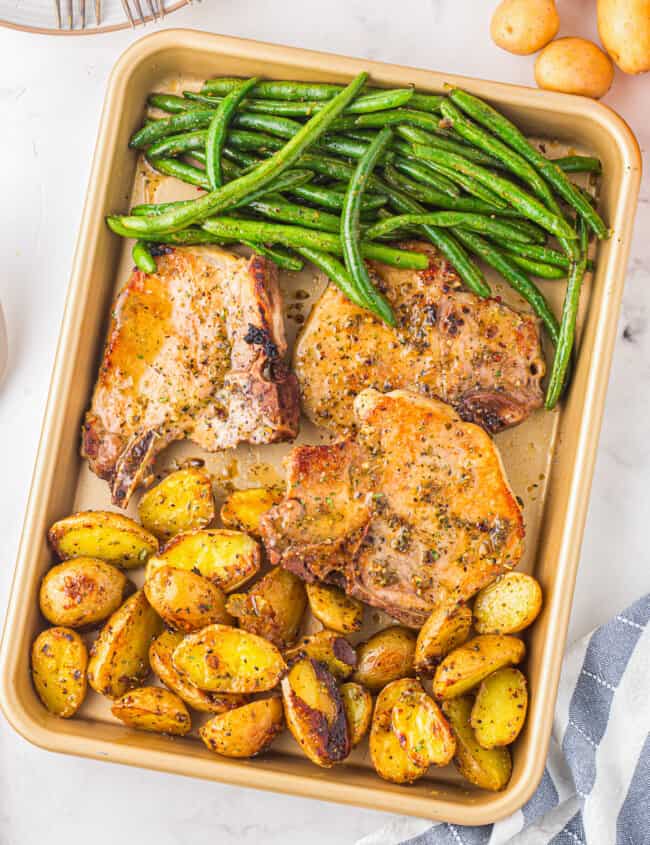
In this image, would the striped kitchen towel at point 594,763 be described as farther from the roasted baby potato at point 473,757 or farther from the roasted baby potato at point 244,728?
the roasted baby potato at point 244,728

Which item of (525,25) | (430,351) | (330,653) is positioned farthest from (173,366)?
(525,25)

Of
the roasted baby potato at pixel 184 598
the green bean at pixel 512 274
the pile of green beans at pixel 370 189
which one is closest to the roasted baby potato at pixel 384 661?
the roasted baby potato at pixel 184 598

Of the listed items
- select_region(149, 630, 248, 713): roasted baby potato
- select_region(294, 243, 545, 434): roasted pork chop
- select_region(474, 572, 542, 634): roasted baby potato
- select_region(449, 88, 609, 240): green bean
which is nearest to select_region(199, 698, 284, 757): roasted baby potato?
select_region(149, 630, 248, 713): roasted baby potato

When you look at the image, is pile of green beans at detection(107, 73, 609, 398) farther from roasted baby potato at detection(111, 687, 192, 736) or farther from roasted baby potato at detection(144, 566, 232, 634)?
roasted baby potato at detection(111, 687, 192, 736)

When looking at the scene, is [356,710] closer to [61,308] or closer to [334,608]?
[334,608]

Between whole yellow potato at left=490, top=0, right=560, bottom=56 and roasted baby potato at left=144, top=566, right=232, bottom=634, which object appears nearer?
roasted baby potato at left=144, top=566, right=232, bottom=634

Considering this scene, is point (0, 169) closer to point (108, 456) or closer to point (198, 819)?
point (108, 456)
